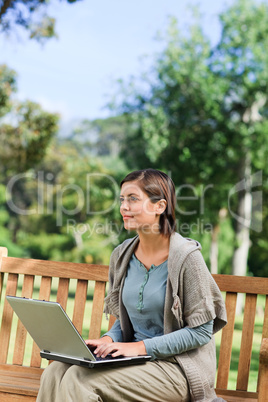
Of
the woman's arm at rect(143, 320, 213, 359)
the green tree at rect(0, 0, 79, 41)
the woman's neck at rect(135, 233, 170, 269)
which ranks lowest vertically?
the woman's arm at rect(143, 320, 213, 359)

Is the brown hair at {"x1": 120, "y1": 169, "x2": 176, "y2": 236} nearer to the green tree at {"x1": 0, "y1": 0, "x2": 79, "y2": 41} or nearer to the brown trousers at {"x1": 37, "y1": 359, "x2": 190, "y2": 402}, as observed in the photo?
the brown trousers at {"x1": 37, "y1": 359, "x2": 190, "y2": 402}

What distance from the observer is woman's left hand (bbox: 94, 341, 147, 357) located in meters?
2.24

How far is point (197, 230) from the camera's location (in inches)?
598

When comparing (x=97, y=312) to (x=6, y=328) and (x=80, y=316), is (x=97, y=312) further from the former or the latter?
(x=6, y=328)

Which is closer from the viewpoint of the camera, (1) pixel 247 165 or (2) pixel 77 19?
Answer: (1) pixel 247 165

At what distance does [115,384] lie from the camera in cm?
218

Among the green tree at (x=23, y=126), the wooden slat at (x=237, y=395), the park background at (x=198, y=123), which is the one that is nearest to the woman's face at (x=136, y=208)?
the wooden slat at (x=237, y=395)

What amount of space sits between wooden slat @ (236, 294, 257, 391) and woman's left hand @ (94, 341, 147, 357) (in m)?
0.77

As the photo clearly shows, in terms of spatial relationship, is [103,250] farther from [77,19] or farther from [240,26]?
[77,19]

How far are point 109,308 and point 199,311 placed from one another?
522 mm

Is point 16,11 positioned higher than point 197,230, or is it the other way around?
point 16,11

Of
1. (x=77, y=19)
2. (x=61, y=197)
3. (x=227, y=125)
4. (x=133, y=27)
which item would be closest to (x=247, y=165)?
(x=227, y=125)

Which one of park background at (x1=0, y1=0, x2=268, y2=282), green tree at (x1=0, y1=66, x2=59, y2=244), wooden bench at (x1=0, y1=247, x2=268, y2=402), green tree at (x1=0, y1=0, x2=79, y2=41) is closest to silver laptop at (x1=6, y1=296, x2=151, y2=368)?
wooden bench at (x1=0, y1=247, x2=268, y2=402)

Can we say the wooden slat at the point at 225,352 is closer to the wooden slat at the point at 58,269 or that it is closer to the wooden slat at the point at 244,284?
the wooden slat at the point at 244,284
